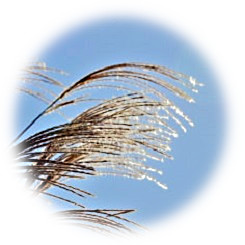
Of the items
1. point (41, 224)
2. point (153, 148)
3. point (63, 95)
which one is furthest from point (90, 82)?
point (41, 224)

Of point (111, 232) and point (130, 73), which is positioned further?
point (111, 232)

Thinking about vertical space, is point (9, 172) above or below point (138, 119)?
below

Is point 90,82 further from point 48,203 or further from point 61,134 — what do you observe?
point 48,203

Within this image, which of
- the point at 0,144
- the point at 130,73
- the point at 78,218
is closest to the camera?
the point at 130,73

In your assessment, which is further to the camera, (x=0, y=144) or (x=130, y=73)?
(x=0, y=144)

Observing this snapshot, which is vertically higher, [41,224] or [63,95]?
[63,95]

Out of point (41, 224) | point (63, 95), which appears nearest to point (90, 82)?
point (63, 95)

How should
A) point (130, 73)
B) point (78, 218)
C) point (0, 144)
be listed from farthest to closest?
point (78, 218)
point (0, 144)
point (130, 73)

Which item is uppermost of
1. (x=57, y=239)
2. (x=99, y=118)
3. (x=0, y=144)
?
(x=99, y=118)

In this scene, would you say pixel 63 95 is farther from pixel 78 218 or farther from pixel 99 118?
pixel 78 218
